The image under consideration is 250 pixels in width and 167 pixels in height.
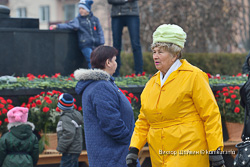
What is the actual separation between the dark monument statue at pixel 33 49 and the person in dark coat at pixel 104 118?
5370 millimetres

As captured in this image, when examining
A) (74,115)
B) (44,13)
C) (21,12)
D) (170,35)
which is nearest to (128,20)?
(74,115)

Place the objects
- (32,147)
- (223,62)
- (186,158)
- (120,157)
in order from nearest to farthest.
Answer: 1. (186,158)
2. (120,157)
3. (32,147)
4. (223,62)

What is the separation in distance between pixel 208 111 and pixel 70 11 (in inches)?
1632

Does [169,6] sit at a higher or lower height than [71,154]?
higher

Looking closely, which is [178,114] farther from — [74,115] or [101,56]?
[74,115]

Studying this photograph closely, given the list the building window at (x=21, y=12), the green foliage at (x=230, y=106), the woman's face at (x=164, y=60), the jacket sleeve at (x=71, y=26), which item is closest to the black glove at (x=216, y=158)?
the woman's face at (x=164, y=60)

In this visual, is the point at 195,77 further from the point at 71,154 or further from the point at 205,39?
the point at 205,39

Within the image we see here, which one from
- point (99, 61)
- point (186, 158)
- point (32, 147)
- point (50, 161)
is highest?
point (99, 61)

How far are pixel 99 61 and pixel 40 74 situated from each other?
5.58 meters

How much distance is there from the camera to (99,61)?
515 cm

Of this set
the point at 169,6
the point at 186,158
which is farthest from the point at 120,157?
the point at 169,6

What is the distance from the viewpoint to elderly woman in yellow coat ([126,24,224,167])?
413cm

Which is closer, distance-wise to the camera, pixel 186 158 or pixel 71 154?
pixel 186 158

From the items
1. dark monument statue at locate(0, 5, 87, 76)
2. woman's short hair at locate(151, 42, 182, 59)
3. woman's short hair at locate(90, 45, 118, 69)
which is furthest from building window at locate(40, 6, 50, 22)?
woman's short hair at locate(151, 42, 182, 59)
